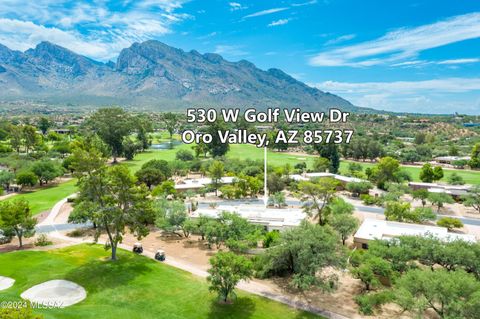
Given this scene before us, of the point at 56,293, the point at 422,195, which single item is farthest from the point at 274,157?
the point at 56,293

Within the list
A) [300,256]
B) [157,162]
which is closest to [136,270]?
[300,256]

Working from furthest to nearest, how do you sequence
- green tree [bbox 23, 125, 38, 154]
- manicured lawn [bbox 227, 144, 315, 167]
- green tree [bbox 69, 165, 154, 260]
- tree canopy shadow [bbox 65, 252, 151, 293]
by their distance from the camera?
1. manicured lawn [bbox 227, 144, 315, 167]
2. green tree [bbox 23, 125, 38, 154]
3. green tree [bbox 69, 165, 154, 260]
4. tree canopy shadow [bbox 65, 252, 151, 293]

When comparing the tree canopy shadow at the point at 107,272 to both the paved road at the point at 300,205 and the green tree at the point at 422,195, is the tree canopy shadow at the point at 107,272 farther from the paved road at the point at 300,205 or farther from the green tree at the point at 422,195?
the green tree at the point at 422,195

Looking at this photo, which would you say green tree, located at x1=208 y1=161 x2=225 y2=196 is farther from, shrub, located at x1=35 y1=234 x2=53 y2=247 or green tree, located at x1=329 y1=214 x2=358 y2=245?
shrub, located at x1=35 y1=234 x2=53 y2=247

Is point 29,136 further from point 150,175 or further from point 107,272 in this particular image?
point 107,272

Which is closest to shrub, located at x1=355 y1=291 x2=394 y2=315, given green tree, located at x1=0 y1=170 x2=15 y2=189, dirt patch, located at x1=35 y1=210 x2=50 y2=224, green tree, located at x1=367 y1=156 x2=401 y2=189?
dirt patch, located at x1=35 y1=210 x2=50 y2=224

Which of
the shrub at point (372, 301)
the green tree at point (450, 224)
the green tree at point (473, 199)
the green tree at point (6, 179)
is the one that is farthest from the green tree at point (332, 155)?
the green tree at point (6, 179)
